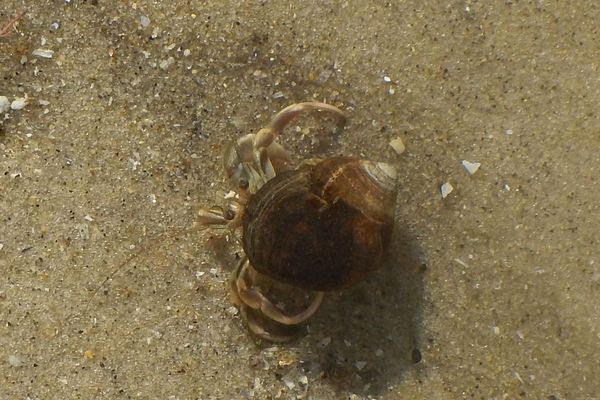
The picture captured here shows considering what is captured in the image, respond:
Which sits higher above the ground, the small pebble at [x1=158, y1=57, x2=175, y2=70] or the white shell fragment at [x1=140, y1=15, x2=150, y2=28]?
the white shell fragment at [x1=140, y1=15, x2=150, y2=28]

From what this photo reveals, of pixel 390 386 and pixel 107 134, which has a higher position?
pixel 107 134

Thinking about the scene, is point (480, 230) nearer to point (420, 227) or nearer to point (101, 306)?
point (420, 227)

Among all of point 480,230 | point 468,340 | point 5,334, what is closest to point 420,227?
point 480,230

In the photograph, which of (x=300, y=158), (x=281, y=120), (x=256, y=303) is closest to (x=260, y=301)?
(x=256, y=303)

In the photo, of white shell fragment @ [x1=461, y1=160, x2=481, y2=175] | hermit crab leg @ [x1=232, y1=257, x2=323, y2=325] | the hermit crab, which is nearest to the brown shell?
the hermit crab

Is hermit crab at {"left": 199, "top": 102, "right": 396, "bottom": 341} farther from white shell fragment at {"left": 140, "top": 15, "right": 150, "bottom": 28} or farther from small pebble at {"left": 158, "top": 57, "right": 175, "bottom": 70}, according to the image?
white shell fragment at {"left": 140, "top": 15, "right": 150, "bottom": 28}

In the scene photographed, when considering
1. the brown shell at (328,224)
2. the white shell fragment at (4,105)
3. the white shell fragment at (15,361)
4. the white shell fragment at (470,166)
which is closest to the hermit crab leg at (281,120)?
the brown shell at (328,224)

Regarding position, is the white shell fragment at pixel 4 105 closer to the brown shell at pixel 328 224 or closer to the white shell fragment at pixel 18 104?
the white shell fragment at pixel 18 104
